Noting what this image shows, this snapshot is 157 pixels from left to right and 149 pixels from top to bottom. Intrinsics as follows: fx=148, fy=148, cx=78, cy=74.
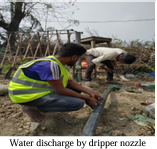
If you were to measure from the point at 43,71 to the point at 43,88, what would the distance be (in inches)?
10.0

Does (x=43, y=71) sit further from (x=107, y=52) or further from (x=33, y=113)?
(x=107, y=52)

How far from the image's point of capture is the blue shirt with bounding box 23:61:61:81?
155 centimetres

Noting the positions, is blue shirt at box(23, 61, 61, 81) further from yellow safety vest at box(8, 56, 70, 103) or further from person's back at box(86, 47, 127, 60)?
person's back at box(86, 47, 127, 60)

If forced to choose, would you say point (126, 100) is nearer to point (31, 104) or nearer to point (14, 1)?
point (31, 104)

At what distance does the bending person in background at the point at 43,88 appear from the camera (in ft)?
5.31

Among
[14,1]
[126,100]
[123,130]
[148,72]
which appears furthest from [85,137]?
[14,1]

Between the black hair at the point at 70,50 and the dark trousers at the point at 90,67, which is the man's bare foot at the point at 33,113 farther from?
the dark trousers at the point at 90,67

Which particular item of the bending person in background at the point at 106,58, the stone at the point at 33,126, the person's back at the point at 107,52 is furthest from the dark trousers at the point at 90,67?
the stone at the point at 33,126

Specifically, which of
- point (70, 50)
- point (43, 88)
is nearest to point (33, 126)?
point (43, 88)

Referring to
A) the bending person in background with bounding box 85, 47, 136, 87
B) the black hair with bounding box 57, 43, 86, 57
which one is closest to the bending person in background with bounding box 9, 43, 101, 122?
A: the black hair with bounding box 57, 43, 86, 57

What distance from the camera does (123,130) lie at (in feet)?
5.60

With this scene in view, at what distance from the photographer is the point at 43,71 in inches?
62.0

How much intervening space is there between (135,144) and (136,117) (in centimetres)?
60

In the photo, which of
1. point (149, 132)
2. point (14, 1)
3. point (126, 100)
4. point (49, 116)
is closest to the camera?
point (149, 132)
